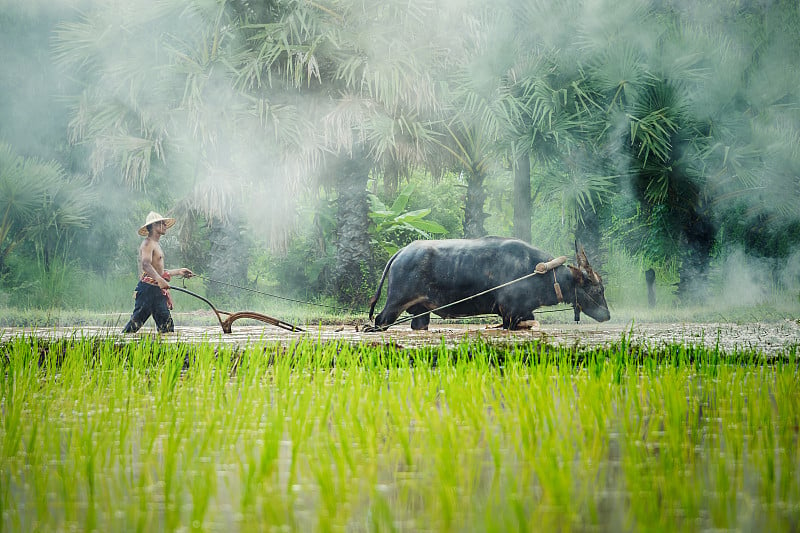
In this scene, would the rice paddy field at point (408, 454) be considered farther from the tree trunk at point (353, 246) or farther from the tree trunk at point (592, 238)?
the tree trunk at point (592, 238)

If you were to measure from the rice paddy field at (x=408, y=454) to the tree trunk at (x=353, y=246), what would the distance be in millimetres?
6899

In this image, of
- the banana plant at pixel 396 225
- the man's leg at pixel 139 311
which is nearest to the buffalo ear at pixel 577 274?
the man's leg at pixel 139 311

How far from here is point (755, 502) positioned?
6.04ft

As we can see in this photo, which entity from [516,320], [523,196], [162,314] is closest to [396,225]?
[523,196]

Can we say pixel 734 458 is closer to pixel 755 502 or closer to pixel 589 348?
pixel 755 502

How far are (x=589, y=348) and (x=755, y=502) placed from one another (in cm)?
305

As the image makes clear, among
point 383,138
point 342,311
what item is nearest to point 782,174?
point 383,138

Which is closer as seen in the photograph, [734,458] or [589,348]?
[734,458]

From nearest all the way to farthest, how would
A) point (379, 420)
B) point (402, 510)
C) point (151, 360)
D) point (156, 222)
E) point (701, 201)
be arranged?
point (402, 510)
point (379, 420)
point (151, 360)
point (156, 222)
point (701, 201)

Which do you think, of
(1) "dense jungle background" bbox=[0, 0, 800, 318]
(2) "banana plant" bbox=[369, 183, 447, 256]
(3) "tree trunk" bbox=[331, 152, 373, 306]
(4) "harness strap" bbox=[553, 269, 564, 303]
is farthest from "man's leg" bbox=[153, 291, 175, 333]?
(2) "banana plant" bbox=[369, 183, 447, 256]

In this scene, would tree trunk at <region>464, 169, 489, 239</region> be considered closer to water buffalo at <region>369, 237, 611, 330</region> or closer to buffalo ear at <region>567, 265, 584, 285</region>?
water buffalo at <region>369, 237, 611, 330</region>

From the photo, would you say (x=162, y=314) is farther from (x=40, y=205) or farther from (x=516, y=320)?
(x=40, y=205)

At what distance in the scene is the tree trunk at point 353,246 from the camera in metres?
11.2

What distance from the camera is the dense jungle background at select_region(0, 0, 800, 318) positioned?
9141 millimetres
